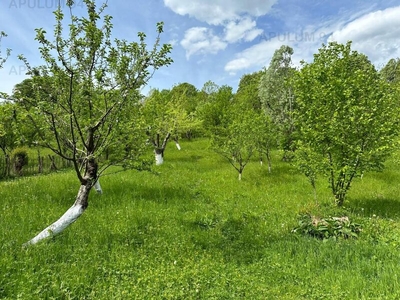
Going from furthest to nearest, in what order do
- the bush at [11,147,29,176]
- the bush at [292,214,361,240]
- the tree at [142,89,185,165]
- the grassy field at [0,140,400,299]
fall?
the bush at [11,147,29,176] < the tree at [142,89,185,165] < the bush at [292,214,361,240] < the grassy field at [0,140,400,299]

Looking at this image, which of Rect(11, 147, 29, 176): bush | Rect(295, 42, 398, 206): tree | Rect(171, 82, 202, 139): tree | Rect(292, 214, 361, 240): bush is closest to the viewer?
Rect(292, 214, 361, 240): bush

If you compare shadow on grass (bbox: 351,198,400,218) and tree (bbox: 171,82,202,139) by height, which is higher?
tree (bbox: 171,82,202,139)

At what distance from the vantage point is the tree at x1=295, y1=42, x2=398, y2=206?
10.2 meters

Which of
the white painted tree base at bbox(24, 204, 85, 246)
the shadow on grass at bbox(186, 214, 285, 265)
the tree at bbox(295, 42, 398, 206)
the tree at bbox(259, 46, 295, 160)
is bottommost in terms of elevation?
the shadow on grass at bbox(186, 214, 285, 265)

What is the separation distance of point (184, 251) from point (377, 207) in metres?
9.28

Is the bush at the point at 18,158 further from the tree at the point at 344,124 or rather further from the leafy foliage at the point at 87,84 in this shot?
the tree at the point at 344,124

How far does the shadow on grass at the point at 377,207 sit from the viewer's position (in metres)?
10.3

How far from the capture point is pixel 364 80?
1134cm

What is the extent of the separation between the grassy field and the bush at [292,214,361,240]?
0.98 feet

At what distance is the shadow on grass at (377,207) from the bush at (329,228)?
252 centimetres

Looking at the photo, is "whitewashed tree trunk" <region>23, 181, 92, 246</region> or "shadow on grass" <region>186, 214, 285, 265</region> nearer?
→ "whitewashed tree trunk" <region>23, 181, 92, 246</region>

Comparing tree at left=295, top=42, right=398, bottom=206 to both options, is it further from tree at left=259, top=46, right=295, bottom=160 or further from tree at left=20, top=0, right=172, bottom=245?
tree at left=259, top=46, right=295, bottom=160

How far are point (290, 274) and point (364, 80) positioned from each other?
31.8ft

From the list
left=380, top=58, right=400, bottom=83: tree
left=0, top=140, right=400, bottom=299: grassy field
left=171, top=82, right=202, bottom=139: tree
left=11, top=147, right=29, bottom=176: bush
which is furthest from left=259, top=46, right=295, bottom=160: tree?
left=380, top=58, right=400, bottom=83: tree
